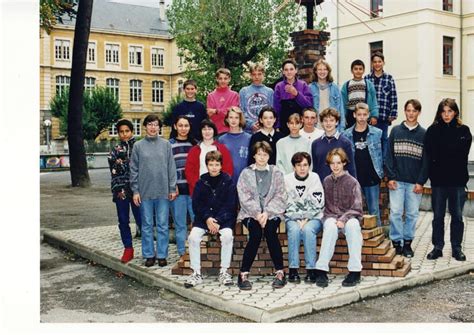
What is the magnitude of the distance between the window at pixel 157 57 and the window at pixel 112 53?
6.43ft

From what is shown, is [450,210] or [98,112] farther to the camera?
[98,112]

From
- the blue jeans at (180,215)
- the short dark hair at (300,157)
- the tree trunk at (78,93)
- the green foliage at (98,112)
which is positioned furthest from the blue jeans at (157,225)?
the green foliage at (98,112)

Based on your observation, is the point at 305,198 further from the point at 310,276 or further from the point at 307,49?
the point at 307,49

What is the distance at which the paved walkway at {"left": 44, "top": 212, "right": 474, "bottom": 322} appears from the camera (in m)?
4.61

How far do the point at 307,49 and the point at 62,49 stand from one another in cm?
1646

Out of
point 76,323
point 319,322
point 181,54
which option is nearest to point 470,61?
point 319,322

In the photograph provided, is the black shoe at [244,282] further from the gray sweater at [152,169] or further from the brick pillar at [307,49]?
the brick pillar at [307,49]

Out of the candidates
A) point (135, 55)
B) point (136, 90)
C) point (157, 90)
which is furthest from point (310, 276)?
point (136, 90)

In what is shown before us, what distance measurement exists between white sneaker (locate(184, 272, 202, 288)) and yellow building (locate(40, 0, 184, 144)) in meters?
19.2

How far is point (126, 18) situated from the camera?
27062 millimetres

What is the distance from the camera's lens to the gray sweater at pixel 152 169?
235 inches

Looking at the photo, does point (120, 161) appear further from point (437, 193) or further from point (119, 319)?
point (437, 193)

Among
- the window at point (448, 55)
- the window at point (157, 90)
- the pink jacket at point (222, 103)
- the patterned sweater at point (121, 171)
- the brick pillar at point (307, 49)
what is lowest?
the patterned sweater at point (121, 171)

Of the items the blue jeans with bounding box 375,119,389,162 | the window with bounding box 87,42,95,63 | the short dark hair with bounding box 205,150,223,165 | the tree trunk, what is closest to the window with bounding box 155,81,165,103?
the window with bounding box 87,42,95,63
